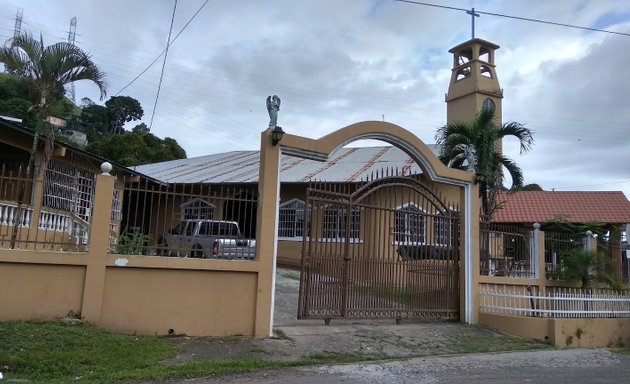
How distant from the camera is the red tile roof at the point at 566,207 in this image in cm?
2244

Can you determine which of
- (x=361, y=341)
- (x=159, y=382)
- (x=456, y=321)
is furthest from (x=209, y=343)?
(x=456, y=321)

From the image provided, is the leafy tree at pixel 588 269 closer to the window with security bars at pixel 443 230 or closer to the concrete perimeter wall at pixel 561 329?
the concrete perimeter wall at pixel 561 329

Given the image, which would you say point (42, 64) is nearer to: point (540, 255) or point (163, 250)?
point (163, 250)

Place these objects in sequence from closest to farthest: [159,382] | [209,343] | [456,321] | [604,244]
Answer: [159,382]
[209,343]
[456,321]
[604,244]

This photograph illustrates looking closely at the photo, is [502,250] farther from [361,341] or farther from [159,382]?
[159,382]

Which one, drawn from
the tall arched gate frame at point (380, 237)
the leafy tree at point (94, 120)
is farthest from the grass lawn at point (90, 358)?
the leafy tree at point (94, 120)

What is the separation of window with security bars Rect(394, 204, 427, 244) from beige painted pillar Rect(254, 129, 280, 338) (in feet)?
9.89

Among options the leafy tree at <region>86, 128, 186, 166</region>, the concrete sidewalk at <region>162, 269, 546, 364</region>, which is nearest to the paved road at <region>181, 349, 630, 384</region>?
the concrete sidewalk at <region>162, 269, 546, 364</region>

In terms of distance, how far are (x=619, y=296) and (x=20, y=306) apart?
12319 mm

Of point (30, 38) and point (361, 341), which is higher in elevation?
point (30, 38)

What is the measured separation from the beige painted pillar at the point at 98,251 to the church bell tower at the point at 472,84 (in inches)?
735

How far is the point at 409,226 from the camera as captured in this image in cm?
1108

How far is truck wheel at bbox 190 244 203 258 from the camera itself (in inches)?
331

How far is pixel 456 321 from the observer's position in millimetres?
11445
